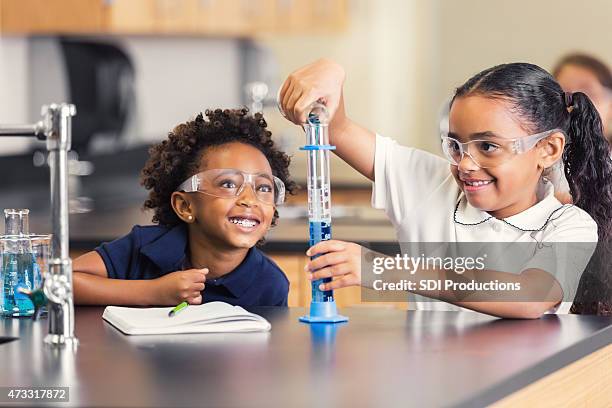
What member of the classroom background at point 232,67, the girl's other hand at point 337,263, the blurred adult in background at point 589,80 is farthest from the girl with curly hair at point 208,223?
the blurred adult in background at point 589,80

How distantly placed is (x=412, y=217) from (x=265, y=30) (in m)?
3.12

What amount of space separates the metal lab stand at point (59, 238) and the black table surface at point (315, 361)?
0.09 ft

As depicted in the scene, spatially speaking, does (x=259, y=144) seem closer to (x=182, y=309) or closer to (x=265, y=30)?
(x=182, y=309)

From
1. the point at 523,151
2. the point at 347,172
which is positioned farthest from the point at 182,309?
the point at 347,172

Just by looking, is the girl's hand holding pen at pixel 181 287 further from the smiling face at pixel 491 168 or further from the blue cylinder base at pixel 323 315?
the smiling face at pixel 491 168

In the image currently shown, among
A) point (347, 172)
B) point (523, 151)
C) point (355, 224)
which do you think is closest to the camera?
point (523, 151)

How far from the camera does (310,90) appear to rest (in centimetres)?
170

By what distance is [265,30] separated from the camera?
Answer: 16.4 ft

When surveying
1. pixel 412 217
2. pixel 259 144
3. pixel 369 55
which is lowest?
pixel 412 217

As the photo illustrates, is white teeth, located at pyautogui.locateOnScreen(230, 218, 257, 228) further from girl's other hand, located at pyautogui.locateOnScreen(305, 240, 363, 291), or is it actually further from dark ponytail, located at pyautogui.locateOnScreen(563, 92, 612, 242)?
dark ponytail, located at pyautogui.locateOnScreen(563, 92, 612, 242)

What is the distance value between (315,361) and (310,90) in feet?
1.65

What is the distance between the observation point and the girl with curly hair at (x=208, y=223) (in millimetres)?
1822

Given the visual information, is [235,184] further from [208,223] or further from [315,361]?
[315,361]

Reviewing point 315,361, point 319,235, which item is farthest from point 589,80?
point 315,361
